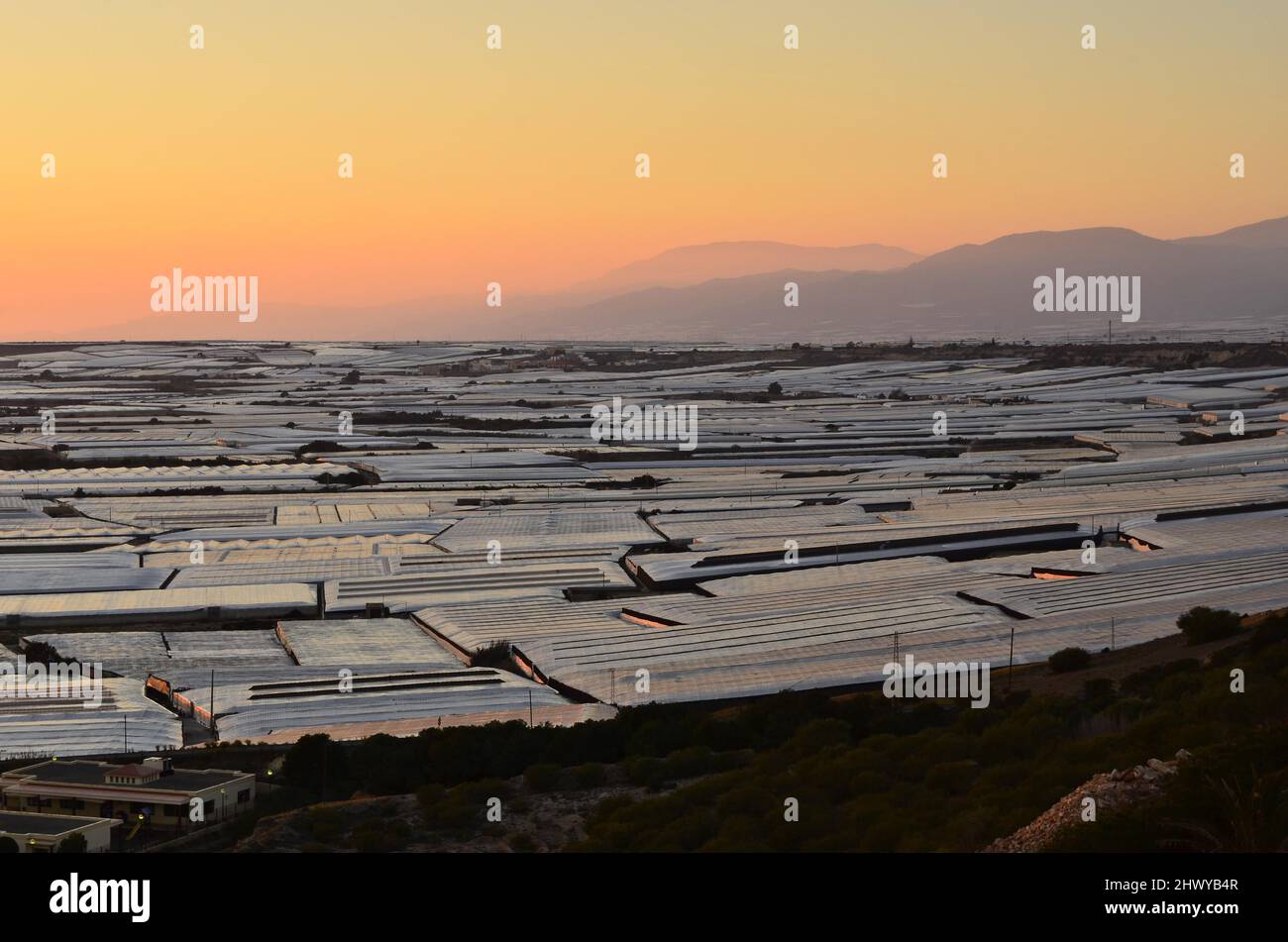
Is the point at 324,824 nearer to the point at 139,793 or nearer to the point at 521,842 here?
the point at 521,842

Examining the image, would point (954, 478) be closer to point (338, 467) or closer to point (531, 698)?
point (338, 467)

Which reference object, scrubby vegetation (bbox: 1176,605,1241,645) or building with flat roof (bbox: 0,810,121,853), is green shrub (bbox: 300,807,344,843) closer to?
building with flat roof (bbox: 0,810,121,853)

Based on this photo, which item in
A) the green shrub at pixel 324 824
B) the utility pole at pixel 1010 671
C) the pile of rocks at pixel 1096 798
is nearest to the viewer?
the pile of rocks at pixel 1096 798

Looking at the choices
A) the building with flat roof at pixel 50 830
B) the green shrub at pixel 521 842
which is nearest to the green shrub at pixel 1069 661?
the green shrub at pixel 521 842

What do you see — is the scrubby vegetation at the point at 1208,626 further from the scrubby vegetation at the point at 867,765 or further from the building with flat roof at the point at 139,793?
the building with flat roof at the point at 139,793

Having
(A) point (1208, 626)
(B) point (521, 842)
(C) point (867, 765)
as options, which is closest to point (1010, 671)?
(A) point (1208, 626)
